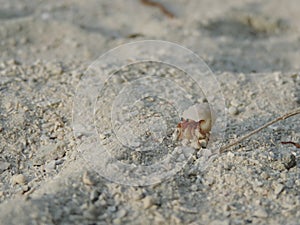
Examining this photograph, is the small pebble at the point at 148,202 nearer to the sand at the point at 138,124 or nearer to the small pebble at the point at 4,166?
the sand at the point at 138,124

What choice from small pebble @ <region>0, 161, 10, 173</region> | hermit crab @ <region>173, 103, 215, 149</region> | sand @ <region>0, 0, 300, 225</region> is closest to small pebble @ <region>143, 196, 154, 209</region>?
sand @ <region>0, 0, 300, 225</region>

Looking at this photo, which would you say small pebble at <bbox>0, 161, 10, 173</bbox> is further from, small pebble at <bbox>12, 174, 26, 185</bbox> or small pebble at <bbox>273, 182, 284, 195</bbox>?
small pebble at <bbox>273, 182, 284, 195</bbox>

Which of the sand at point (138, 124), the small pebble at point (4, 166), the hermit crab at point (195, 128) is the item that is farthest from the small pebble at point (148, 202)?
the small pebble at point (4, 166)

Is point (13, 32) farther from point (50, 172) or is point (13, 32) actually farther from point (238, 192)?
point (238, 192)

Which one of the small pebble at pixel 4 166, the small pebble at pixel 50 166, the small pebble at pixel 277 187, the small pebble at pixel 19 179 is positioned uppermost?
the small pebble at pixel 277 187

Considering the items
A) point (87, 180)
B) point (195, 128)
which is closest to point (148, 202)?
point (87, 180)
